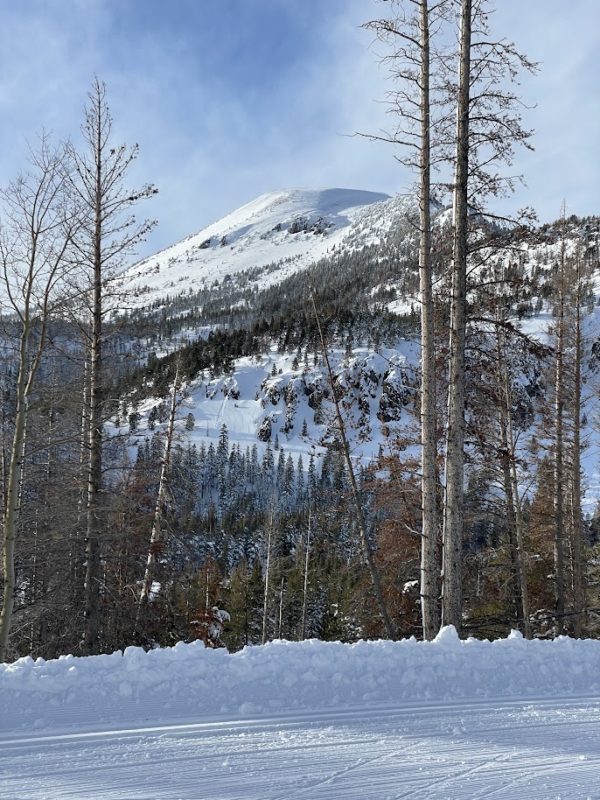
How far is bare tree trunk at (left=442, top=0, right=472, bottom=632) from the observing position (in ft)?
25.8

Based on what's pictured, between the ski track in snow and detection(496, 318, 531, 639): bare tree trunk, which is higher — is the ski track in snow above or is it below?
below

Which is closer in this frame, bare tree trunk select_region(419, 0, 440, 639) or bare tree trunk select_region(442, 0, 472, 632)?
bare tree trunk select_region(442, 0, 472, 632)

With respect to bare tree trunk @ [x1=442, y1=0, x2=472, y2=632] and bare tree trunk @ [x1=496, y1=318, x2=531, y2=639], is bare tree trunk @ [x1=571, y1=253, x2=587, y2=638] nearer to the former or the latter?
bare tree trunk @ [x1=496, y1=318, x2=531, y2=639]

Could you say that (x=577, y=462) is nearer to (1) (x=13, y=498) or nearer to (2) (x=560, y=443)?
(2) (x=560, y=443)

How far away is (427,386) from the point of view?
835cm

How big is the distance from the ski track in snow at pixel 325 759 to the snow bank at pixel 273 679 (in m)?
0.36

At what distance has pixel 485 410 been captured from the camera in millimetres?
12438

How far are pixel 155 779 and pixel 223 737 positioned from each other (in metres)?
0.80

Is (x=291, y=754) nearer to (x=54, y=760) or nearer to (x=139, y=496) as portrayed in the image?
(x=54, y=760)

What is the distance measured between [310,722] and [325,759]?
0.80 metres

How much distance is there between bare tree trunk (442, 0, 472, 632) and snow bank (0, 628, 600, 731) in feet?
5.97

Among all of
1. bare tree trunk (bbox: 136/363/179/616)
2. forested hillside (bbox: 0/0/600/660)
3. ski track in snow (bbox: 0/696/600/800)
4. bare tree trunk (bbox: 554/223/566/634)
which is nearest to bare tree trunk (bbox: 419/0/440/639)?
forested hillside (bbox: 0/0/600/660)

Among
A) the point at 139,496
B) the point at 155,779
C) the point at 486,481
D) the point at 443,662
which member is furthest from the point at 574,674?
the point at 139,496

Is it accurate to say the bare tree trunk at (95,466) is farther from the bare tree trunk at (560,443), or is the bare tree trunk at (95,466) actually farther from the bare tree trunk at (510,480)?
the bare tree trunk at (560,443)
